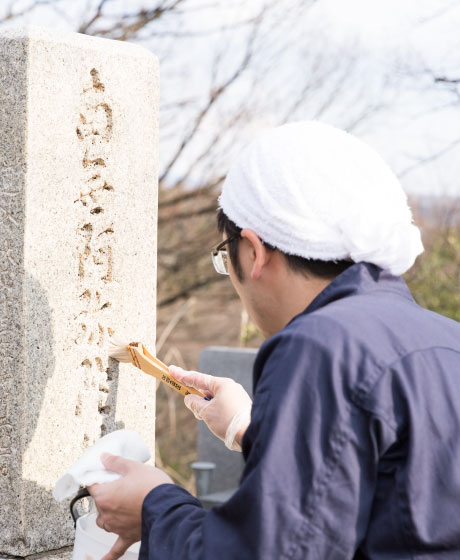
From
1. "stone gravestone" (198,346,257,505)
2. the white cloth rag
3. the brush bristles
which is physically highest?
the white cloth rag

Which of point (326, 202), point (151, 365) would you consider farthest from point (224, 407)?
point (326, 202)

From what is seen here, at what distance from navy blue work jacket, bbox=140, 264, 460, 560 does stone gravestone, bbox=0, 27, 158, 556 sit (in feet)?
3.45

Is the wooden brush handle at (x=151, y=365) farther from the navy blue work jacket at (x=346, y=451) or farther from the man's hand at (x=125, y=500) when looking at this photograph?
the navy blue work jacket at (x=346, y=451)

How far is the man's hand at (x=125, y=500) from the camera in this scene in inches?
53.9

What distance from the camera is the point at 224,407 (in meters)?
1.84

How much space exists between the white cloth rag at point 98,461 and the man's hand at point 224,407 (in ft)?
0.81

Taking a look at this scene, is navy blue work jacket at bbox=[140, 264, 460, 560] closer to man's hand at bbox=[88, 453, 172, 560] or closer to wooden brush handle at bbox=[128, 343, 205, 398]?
man's hand at bbox=[88, 453, 172, 560]

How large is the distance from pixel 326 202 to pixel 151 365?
103cm

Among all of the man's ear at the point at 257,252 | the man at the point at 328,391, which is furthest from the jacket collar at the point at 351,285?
the man's ear at the point at 257,252

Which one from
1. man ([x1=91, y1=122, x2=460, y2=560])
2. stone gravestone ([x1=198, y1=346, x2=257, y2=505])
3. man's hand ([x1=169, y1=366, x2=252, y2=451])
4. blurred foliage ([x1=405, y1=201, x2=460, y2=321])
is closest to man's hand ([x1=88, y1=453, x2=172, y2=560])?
man ([x1=91, y1=122, x2=460, y2=560])

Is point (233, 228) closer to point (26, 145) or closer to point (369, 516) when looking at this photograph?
point (369, 516)

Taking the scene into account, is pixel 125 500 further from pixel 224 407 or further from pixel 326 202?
pixel 326 202

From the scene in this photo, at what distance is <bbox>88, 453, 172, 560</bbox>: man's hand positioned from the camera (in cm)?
137

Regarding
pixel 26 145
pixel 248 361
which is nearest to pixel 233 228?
pixel 26 145
